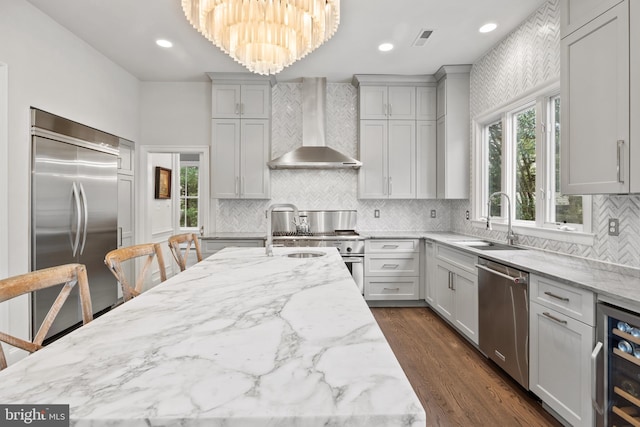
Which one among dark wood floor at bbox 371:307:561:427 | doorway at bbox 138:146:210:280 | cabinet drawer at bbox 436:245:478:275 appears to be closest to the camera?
dark wood floor at bbox 371:307:561:427

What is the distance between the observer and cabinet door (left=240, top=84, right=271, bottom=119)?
4.26m

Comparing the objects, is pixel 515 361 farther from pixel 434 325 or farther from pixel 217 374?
pixel 217 374

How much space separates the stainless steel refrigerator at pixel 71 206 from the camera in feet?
9.23

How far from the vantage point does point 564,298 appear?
1808 millimetres

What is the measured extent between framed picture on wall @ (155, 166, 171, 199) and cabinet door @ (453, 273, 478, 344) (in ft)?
14.1

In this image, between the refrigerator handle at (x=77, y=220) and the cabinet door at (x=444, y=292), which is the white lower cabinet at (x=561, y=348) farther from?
the refrigerator handle at (x=77, y=220)

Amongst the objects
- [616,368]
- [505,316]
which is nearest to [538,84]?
[505,316]

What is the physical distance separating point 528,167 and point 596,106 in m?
1.31

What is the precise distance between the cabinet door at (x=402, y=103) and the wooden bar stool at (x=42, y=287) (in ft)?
12.6

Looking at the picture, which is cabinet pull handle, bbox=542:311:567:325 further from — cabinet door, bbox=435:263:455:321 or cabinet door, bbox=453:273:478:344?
cabinet door, bbox=435:263:455:321

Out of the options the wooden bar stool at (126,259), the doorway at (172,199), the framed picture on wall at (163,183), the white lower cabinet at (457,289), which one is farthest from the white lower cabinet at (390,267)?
the framed picture on wall at (163,183)

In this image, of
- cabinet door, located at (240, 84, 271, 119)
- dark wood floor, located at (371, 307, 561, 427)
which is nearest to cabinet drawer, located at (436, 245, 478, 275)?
dark wood floor, located at (371, 307, 561, 427)

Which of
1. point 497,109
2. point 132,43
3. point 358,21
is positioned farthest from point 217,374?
point 132,43

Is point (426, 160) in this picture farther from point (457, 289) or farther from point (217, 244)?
point (217, 244)
